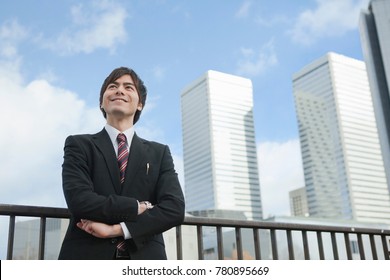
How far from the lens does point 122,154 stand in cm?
248

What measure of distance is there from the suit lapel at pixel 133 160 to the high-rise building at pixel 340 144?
158m

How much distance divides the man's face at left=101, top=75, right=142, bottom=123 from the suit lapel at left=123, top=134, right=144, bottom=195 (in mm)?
162

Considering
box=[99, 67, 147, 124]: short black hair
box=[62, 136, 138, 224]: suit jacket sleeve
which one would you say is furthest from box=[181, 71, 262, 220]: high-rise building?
box=[62, 136, 138, 224]: suit jacket sleeve

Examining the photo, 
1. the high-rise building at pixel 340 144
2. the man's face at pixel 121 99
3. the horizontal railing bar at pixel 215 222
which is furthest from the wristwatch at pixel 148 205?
the high-rise building at pixel 340 144

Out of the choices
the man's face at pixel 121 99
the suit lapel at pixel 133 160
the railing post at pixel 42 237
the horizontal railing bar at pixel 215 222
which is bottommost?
the railing post at pixel 42 237

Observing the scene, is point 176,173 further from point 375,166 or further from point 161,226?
point 375,166

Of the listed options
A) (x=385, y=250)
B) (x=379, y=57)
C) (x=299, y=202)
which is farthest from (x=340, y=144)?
(x=385, y=250)

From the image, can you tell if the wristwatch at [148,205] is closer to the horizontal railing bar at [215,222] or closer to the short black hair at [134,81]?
the short black hair at [134,81]

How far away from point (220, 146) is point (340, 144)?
4742 cm

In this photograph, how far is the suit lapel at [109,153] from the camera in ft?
7.89

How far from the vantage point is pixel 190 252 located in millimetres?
57562

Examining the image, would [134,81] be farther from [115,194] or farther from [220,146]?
[220,146]
